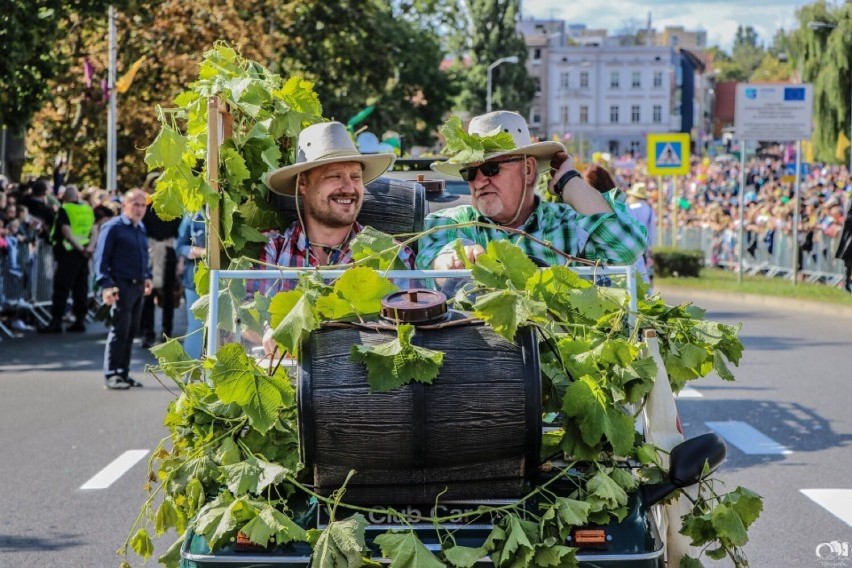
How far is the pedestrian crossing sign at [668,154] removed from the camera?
28156 millimetres

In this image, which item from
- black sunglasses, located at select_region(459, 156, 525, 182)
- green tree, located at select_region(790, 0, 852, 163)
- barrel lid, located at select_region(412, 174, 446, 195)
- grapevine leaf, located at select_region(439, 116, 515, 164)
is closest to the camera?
grapevine leaf, located at select_region(439, 116, 515, 164)

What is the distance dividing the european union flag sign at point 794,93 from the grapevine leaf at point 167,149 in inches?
918

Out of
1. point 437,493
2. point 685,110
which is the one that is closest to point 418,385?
point 437,493

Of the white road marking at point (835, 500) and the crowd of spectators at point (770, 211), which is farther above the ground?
the crowd of spectators at point (770, 211)

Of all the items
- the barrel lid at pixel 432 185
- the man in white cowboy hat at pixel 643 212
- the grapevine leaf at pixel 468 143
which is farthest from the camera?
the man in white cowboy hat at pixel 643 212

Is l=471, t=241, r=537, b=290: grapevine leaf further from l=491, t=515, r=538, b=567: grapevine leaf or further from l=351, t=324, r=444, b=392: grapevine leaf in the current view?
l=491, t=515, r=538, b=567: grapevine leaf

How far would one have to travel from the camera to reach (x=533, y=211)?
613cm

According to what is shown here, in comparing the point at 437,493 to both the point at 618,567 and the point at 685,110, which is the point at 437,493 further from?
the point at 685,110

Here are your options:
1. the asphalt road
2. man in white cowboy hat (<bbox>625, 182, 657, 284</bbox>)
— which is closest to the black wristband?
the asphalt road

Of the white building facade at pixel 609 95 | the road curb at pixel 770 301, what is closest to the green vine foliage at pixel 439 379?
the road curb at pixel 770 301

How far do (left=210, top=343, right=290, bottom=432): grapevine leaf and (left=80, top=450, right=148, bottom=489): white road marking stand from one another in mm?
4585

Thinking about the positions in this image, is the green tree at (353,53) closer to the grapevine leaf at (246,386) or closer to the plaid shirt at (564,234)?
the plaid shirt at (564,234)

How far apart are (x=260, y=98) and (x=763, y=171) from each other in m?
63.8

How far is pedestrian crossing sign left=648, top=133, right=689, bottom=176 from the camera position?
2816 centimetres
